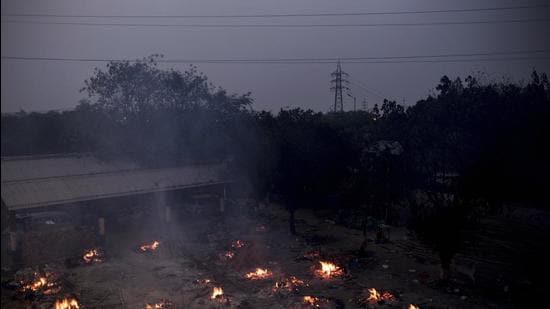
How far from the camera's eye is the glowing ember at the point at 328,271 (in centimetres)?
1644

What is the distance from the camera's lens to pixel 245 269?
17.6 meters

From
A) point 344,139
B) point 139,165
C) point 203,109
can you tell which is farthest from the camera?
point 203,109

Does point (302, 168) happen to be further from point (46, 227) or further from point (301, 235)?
point (46, 227)

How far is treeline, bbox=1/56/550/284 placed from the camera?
60.6ft

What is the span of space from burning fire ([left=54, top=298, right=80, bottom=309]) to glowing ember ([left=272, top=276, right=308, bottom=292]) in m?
6.96

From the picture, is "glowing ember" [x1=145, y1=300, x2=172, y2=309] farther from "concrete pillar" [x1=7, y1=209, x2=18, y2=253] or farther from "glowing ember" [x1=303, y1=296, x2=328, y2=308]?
"concrete pillar" [x1=7, y1=209, x2=18, y2=253]

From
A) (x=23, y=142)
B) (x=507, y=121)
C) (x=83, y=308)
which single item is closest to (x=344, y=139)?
(x=507, y=121)

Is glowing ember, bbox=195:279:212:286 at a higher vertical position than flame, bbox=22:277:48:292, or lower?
higher

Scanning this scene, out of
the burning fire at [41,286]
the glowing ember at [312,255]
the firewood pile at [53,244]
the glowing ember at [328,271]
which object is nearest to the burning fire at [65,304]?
the burning fire at [41,286]

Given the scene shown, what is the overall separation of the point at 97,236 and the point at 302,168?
1166cm

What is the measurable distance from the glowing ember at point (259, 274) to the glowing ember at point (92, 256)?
25.6ft

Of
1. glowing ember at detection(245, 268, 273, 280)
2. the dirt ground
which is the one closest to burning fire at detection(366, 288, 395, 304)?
the dirt ground

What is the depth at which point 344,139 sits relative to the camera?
26.4 meters

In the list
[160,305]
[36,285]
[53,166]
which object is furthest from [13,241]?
[160,305]
